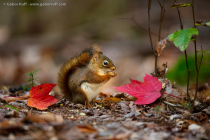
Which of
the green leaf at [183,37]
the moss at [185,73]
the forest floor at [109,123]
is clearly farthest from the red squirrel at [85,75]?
the moss at [185,73]

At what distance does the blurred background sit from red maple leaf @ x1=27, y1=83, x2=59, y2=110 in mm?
2870

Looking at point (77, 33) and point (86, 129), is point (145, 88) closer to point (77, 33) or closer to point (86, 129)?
point (86, 129)

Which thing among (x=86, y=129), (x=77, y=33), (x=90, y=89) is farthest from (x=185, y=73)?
(x=77, y=33)

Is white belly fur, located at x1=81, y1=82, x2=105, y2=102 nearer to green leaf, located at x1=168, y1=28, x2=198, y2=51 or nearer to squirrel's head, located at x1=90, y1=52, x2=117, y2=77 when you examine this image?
squirrel's head, located at x1=90, y1=52, x2=117, y2=77

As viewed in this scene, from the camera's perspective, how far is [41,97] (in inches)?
72.2

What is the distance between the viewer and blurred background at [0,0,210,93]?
5281mm

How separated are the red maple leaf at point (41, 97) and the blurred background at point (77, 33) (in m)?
2.87

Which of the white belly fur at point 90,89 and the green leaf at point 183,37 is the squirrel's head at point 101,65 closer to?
the white belly fur at point 90,89

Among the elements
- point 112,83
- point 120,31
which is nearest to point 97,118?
point 112,83

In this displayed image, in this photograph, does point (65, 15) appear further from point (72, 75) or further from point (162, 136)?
point (162, 136)

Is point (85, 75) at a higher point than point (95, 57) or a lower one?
lower

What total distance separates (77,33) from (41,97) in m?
4.77

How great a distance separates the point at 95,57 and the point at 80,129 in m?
1.04

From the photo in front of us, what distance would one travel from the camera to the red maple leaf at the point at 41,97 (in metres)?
1.78
